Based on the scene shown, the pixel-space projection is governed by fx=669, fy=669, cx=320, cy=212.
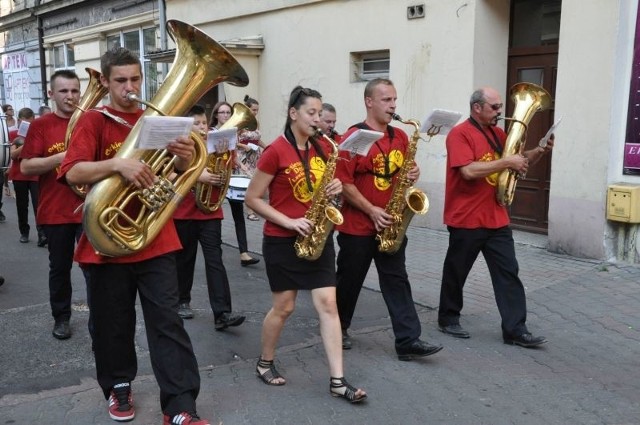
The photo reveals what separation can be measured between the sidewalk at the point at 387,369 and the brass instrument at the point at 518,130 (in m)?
1.12

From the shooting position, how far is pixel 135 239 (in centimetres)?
325

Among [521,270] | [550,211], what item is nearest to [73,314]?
[521,270]

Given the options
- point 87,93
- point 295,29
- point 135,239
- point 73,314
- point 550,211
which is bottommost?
point 73,314

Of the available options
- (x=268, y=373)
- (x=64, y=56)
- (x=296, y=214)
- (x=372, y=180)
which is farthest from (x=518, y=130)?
(x=64, y=56)

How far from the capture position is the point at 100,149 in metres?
3.44

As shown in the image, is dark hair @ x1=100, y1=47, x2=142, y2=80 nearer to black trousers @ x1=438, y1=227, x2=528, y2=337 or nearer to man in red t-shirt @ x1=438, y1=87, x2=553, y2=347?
man in red t-shirt @ x1=438, y1=87, x2=553, y2=347

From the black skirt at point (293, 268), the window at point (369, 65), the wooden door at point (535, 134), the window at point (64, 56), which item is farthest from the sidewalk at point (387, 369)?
the window at point (64, 56)

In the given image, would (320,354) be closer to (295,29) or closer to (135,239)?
(135,239)

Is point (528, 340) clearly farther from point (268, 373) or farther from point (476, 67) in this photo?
point (476, 67)

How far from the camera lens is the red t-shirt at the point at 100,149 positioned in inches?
131

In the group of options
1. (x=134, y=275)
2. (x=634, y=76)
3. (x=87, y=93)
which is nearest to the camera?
(x=134, y=275)

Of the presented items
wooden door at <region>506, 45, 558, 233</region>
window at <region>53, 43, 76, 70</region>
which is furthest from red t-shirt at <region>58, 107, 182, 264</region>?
window at <region>53, 43, 76, 70</region>

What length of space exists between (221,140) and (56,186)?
4.08ft

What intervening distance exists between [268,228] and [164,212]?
31.9 inches
